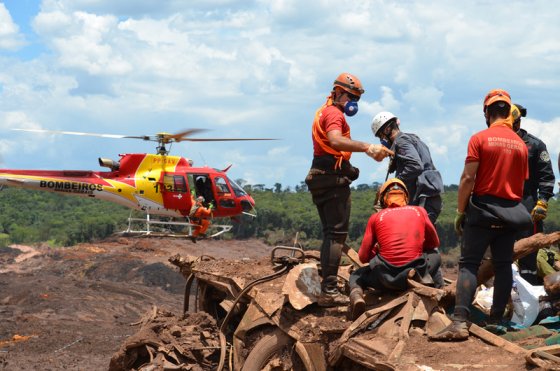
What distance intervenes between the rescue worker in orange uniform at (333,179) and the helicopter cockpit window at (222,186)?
20.4 m

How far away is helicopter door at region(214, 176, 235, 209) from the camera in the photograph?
1123 inches

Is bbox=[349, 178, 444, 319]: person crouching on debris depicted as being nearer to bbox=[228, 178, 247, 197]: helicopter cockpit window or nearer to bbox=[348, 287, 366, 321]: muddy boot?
bbox=[348, 287, 366, 321]: muddy boot

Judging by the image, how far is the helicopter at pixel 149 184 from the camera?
28.2 m

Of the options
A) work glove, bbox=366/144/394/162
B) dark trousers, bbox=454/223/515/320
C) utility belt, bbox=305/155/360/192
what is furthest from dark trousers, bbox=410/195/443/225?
dark trousers, bbox=454/223/515/320

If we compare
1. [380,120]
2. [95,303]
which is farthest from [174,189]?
[380,120]

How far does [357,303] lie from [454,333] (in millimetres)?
1039

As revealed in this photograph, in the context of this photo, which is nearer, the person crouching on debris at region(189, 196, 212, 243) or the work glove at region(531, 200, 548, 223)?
the work glove at region(531, 200, 548, 223)

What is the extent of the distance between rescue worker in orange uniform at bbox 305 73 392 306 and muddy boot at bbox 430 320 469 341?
5.02 feet

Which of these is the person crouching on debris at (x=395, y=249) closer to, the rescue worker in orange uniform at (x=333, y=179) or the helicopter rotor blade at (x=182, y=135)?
the rescue worker in orange uniform at (x=333, y=179)

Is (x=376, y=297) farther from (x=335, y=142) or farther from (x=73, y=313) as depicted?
(x=73, y=313)

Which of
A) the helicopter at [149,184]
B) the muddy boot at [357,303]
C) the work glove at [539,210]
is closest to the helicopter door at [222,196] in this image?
the helicopter at [149,184]

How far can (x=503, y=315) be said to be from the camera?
777cm

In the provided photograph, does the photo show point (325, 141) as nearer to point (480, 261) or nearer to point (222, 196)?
point (480, 261)

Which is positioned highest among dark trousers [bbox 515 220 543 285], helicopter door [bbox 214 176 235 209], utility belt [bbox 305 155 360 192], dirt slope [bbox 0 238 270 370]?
utility belt [bbox 305 155 360 192]
